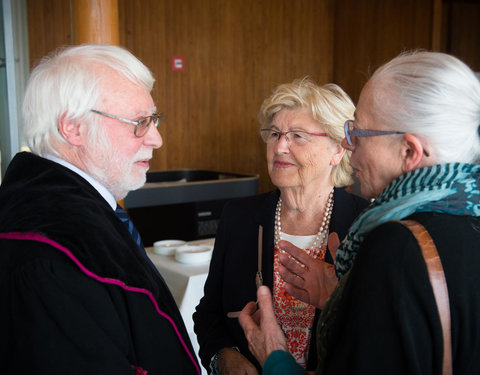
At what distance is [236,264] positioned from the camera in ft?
5.83

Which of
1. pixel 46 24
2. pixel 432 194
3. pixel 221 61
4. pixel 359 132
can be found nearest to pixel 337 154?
pixel 359 132

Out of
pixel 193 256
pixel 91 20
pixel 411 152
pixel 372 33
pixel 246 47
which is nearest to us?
pixel 411 152

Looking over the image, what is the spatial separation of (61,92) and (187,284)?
1.36 meters

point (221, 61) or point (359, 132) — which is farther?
point (221, 61)

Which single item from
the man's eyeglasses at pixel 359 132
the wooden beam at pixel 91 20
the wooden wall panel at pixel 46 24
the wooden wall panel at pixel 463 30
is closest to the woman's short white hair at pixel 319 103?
the man's eyeglasses at pixel 359 132

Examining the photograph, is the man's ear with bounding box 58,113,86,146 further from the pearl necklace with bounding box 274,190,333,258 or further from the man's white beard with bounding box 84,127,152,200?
the pearl necklace with bounding box 274,190,333,258

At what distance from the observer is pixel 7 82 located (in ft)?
11.8

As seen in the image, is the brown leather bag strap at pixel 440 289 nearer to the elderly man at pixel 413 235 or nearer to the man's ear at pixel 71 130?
the elderly man at pixel 413 235

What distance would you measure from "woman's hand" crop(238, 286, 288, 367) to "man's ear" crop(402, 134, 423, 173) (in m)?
0.50

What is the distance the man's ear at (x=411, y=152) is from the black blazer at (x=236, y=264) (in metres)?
0.77

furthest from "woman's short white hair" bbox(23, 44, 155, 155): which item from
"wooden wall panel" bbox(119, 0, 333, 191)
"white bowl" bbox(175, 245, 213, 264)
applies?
"wooden wall panel" bbox(119, 0, 333, 191)

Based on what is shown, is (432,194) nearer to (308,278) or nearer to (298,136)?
(308,278)

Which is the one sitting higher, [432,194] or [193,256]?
[432,194]

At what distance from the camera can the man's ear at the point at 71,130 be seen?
124 cm
